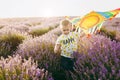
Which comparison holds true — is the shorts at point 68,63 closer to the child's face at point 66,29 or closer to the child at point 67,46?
the child at point 67,46

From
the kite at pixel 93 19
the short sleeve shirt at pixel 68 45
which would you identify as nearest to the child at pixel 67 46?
the short sleeve shirt at pixel 68 45

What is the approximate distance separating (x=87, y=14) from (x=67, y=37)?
553 mm

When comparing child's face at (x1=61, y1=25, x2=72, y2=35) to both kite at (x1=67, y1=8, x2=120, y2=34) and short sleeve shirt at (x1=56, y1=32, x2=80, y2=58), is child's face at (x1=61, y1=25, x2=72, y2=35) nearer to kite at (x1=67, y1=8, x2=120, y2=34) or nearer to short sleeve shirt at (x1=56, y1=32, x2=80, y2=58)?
short sleeve shirt at (x1=56, y1=32, x2=80, y2=58)

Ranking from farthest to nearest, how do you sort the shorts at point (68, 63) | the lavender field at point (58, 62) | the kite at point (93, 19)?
the kite at point (93, 19) → the shorts at point (68, 63) → the lavender field at point (58, 62)

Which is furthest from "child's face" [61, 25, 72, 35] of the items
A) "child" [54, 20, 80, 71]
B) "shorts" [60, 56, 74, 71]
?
"shorts" [60, 56, 74, 71]

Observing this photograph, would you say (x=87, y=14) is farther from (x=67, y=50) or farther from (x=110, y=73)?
(x=110, y=73)

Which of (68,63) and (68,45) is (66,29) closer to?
(68,45)

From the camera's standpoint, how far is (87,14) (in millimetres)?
5680

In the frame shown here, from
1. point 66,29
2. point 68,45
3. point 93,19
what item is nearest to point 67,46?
point 68,45

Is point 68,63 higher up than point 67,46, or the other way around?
point 67,46

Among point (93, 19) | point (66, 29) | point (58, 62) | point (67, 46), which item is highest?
point (93, 19)

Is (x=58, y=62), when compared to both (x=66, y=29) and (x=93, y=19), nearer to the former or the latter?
(x=66, y=29)

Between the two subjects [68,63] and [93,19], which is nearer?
[68,63]

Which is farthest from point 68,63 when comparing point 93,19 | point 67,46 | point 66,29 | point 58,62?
point 93,19
